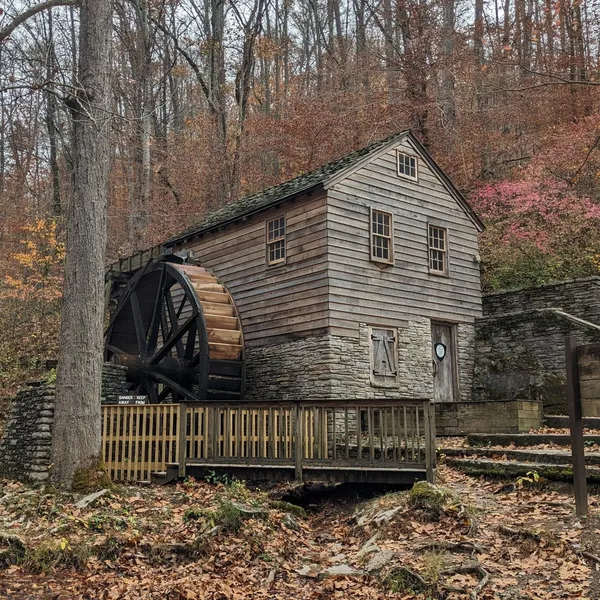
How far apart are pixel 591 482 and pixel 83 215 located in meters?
7.24

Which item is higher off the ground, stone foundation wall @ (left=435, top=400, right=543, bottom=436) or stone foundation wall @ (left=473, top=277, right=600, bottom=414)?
stone foundation wall @ (left=473, top=277, right=600, bottom=414)

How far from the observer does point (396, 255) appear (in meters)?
16.4

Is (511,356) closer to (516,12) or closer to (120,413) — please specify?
(120,413)

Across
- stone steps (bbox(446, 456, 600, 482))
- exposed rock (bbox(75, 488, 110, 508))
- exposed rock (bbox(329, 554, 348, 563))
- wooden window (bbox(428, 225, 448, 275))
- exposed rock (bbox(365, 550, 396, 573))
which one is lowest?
exposed rock (bbox(329, 554, 348, 563))

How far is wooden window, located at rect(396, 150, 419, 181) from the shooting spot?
17.0 m

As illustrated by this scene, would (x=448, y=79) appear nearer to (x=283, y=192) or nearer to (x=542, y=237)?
(x=542, y=237)

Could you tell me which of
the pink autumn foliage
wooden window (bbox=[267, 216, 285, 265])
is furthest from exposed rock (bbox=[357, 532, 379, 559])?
the pink autumn foliage

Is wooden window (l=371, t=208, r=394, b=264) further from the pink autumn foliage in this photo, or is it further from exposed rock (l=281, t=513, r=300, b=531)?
exposed rock (l=281, t=513, r=300, b=531)

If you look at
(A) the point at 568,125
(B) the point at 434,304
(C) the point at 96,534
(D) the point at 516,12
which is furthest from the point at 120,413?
(D) the point at 516,12

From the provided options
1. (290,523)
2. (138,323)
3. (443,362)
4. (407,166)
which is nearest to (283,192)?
(407,166)

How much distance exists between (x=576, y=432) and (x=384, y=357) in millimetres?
8971

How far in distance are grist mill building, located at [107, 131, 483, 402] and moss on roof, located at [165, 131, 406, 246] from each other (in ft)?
0.21

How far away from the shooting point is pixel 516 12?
29.3 m

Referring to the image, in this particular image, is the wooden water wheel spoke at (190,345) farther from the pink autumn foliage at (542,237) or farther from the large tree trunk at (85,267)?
the pink autumn foliage at (542,237)
